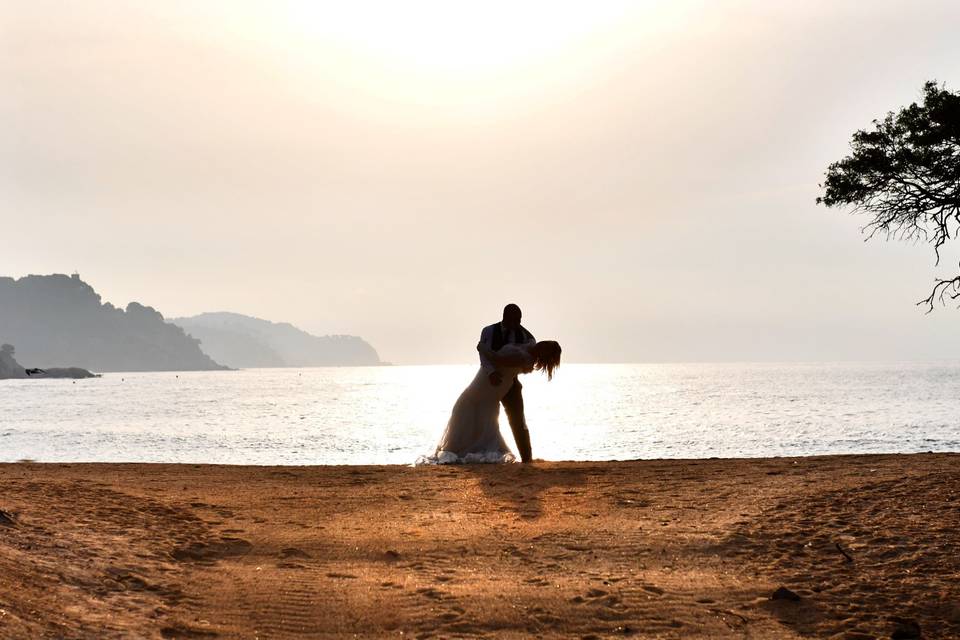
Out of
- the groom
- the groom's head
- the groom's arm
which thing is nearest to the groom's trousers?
the groom

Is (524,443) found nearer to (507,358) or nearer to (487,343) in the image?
(507,358)

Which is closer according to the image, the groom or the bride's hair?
the bride's hair

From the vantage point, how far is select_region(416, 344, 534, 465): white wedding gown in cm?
1558

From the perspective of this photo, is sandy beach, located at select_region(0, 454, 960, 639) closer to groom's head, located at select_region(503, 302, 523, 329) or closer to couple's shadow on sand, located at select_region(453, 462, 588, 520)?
couple's shadow on sand, located at select_region(453, 462, 588, 520)

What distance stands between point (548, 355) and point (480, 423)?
187 cm

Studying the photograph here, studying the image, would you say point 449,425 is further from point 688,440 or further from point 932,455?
point 688,440

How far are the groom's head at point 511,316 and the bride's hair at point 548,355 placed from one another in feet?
2.03

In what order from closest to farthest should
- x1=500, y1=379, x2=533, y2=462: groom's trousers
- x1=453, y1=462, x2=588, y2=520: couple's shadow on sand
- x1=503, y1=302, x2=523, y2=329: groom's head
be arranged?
1. x1=453, y1=462, x2=588, y2=520: couple's shadow on sand
2. x1=503, y1=302, x2=523, y2=329: groom's head
3. x1=500, y1=379, x2=533, y2=462: groom's trousers

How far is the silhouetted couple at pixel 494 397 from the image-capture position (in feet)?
49.9

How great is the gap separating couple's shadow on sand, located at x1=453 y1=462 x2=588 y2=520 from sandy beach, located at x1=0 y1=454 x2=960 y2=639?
2.8 inches

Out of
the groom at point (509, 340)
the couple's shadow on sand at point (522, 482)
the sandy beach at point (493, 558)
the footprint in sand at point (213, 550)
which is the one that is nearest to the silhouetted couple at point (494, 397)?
the groom at point (509, 340)

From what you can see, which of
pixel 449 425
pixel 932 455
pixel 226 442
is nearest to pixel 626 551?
pixel 449 425

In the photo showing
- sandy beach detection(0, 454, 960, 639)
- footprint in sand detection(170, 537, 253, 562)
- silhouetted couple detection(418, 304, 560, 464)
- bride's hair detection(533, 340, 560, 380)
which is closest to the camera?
sandy beach detection(0, 454, 960, 639)

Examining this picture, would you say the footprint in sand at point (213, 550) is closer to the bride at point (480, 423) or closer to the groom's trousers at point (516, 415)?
the bride at point (480, 423)
